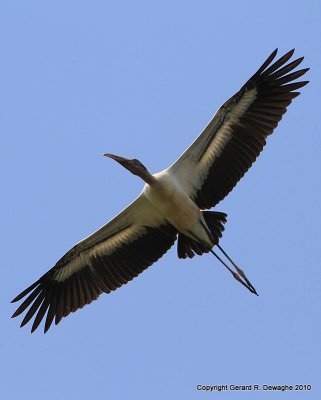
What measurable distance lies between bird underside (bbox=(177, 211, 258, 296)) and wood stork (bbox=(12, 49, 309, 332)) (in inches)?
0.7

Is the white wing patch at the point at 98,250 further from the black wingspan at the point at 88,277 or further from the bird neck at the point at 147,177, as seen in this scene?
the bird neck at the point at 147,177

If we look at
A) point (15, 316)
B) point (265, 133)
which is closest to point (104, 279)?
point (15, 316)

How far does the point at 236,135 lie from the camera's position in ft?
44.6

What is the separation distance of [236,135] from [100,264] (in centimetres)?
346

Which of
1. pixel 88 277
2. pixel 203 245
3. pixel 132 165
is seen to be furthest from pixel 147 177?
pixel 88 277

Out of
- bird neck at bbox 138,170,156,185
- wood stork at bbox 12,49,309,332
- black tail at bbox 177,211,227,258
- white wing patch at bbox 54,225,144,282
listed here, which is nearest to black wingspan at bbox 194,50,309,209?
wood stork at bbox 12,49,309,332

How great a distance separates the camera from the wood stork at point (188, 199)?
43.9 ft

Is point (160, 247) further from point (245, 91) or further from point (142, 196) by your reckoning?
point (245, 91)

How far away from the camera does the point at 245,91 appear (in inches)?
535

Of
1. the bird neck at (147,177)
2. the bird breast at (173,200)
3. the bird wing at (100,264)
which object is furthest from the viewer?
the bird wing at (100,264)

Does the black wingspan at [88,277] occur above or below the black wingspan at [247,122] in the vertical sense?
below

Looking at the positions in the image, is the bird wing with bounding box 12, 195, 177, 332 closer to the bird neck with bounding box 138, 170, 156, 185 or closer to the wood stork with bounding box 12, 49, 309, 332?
the wood stork with bounding box 12, 49, 309, 332

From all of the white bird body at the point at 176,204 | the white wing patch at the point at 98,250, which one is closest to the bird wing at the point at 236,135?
the white bird body at the point at 176,204

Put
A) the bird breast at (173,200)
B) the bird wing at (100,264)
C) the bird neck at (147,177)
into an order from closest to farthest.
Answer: the bird neck at (147,177) → the bird breast at (173,200) → the bird wing at (100,264)
